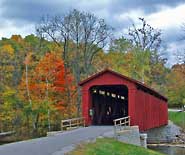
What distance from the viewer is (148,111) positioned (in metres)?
33.3

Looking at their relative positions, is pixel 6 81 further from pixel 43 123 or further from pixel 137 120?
pixel 137 120

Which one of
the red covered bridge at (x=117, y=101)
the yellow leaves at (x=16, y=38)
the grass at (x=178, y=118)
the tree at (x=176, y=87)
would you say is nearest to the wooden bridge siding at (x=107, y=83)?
the red covered bridge at (x=117, y=101)

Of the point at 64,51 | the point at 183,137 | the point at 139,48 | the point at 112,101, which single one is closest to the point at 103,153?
the point at 112,101

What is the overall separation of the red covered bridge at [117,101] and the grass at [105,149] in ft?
24.9

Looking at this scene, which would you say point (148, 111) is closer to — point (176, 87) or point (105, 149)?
point (105, 149)

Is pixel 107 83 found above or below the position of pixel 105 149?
above

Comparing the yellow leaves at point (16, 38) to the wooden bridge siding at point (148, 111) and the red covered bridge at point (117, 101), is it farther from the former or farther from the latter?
the wooden bridge siding at point (148, 111)

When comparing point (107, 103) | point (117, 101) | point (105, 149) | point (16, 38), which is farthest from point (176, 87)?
point (105, 149)

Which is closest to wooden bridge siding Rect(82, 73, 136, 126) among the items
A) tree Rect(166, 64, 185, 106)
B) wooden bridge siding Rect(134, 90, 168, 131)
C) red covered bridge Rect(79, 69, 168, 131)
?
red covered bridge Rect(79, 69, 168, 131)

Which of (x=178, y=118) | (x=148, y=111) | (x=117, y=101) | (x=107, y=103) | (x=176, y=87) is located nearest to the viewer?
(x=148, y=111)

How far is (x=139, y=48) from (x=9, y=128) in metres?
18.3

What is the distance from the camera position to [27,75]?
43.7m

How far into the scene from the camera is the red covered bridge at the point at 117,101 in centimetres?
2922

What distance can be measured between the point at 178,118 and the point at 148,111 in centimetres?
2258
